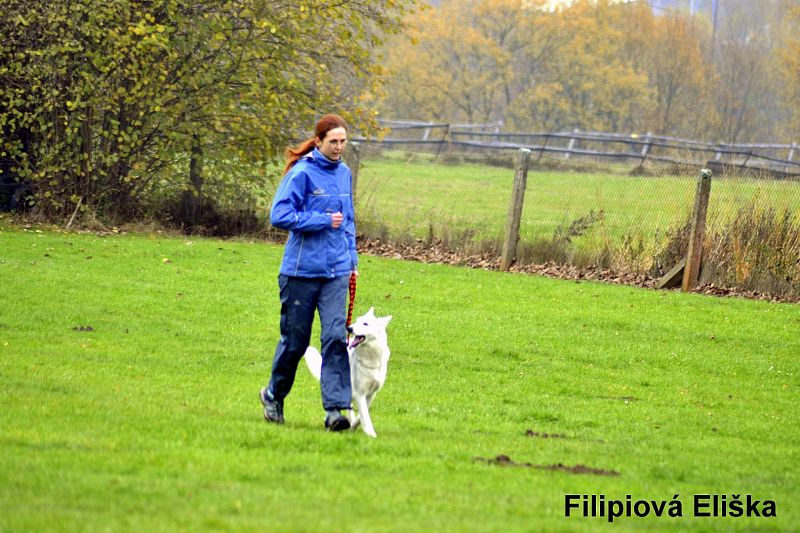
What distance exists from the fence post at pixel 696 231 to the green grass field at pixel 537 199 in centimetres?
58

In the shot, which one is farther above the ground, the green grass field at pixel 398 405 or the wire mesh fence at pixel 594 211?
the wire mesh fence at pixel 594 211

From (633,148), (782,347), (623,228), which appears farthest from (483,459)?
(633,148)

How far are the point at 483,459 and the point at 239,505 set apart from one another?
2170 millimetres

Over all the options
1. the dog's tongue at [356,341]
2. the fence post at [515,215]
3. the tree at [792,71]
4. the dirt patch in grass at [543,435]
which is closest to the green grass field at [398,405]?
the dirt patch in grass at [543,435]

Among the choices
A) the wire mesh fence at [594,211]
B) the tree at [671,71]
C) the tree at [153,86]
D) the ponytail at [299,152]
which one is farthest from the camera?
the tree at [671,71]

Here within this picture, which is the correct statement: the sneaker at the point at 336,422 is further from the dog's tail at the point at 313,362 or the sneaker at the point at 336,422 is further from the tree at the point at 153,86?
the tree at the point at 153,86

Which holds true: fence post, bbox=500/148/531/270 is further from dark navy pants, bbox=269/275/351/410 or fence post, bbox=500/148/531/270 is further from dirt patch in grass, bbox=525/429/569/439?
dark navy pants, bbox=269/275/351/410

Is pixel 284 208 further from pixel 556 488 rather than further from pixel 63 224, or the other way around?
pixel 63 224

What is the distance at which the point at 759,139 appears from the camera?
57.5m

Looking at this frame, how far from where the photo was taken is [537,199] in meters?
20.8

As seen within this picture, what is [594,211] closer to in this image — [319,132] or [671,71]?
[319,132]

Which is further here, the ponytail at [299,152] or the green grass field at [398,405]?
the ponytail at [299,152]

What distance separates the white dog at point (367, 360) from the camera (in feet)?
25.2

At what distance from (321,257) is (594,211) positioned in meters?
12.5
